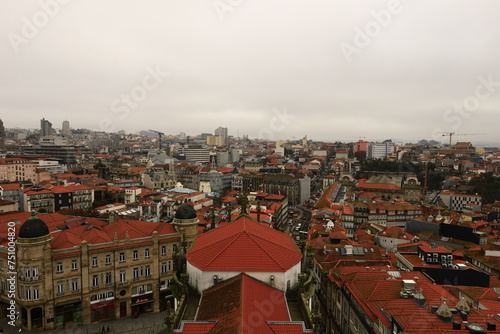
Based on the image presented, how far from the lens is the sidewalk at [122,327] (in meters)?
34.0

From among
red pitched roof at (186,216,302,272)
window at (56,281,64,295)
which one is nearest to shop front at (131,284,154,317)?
window at (56,281,64,295)

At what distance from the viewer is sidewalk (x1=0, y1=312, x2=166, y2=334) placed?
112 ft

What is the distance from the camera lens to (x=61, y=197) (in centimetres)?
7269

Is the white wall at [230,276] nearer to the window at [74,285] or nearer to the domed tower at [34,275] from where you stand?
the domed tower at [34,275]

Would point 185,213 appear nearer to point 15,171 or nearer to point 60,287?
point 60,287

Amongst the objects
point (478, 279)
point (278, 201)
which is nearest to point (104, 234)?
point (478, 279)

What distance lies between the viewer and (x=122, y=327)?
3538 cm

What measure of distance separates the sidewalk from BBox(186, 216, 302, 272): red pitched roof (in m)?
15.6

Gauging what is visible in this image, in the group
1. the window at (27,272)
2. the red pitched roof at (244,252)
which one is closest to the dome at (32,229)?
the window at (27,272)

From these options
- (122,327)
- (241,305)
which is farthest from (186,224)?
(241,305)

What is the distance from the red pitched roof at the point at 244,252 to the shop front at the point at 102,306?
17.3 m

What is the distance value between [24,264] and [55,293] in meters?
4.14

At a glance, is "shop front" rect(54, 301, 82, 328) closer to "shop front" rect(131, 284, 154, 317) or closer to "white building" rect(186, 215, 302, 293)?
"shop front" rect(131, 284, 154, 317)

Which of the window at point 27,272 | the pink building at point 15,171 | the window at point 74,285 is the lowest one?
the window at point 74,285
